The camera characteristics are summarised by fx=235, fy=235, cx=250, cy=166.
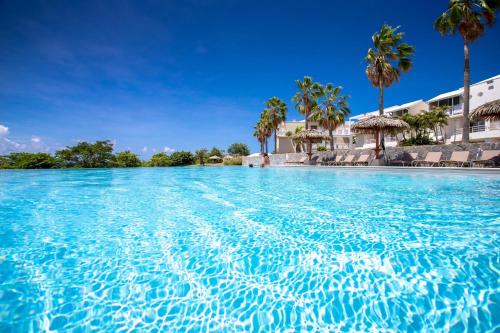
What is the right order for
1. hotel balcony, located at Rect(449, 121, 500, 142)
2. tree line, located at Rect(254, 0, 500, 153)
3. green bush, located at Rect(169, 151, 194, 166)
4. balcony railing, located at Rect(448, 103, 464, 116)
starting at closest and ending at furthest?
tree line, located at Rect(254, 0, 500, 153) < hotel balcony, located at Rect(449, 121, 500, 142) < balcony railing, located at Rect(448, 103, 464, 116) < green bush, located at Rect(169, 151, 194, 166)

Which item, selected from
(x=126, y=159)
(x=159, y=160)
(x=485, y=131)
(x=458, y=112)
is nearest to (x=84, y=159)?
(x=126, y=159)

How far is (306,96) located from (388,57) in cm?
974

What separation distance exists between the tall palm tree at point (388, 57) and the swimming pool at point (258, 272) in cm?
1747

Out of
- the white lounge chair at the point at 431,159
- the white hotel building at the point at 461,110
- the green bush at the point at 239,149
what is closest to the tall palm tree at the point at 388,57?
the white lounge chair at the point at 431,159

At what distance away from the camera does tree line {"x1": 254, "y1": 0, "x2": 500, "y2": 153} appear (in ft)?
50.9

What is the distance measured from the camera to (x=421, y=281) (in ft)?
8.54

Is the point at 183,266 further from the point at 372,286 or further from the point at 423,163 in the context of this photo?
the point at 423,163

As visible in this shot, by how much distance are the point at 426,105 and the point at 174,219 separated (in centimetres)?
3899

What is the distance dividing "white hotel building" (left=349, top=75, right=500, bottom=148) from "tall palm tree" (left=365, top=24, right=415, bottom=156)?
8.99 meters

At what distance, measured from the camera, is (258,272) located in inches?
116

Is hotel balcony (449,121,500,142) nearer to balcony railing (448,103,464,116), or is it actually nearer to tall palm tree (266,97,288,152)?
balcony railing (448,103,464,116)

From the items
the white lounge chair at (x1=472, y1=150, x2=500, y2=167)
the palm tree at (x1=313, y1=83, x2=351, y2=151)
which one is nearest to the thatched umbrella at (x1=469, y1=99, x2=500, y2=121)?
the white lounge chair at (x1=472, y1=150, x2=500, y2=167)

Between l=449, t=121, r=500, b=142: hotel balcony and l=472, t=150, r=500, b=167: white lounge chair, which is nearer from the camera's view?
l=472, t=150, r=500, b=167: white lounge chair

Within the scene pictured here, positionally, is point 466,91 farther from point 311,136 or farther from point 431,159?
point 311,136
